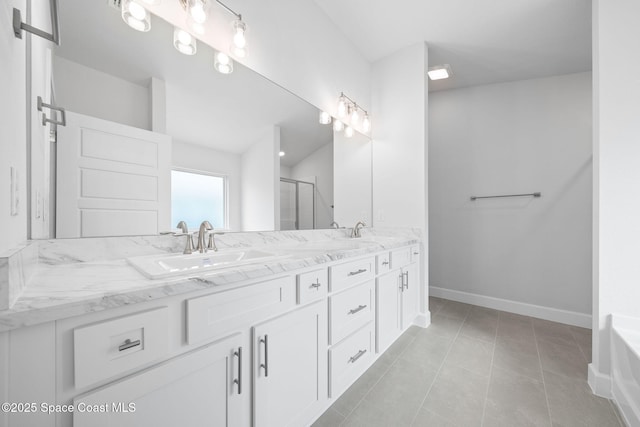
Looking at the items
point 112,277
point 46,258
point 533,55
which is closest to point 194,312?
point 112,277

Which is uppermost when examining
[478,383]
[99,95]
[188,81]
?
[188,81]

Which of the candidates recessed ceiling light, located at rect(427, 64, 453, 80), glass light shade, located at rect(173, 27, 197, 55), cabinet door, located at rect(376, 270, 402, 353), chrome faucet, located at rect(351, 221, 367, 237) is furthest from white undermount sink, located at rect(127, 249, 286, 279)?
recessed ceiling light, located at rect(427, 64, 453, 80)

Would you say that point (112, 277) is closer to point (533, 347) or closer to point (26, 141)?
point (26, 141)

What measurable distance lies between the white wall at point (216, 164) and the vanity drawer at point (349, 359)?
0.88 metres

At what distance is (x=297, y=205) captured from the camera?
1.94 meters

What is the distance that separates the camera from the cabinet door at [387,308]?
171 centimetres

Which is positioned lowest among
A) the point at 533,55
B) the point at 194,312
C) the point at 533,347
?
the point at 533,347

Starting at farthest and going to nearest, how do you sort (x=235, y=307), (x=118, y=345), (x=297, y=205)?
(x=297, y=205) → (x=235, y=307) → (x=118, y=345)

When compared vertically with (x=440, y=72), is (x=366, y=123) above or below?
below

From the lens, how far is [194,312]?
75 centimetres

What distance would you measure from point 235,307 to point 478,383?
163cm

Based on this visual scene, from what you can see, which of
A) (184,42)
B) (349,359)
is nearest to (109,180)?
(184,42)

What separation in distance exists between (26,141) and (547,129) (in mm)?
3849

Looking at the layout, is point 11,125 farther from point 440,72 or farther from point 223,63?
point 440,72
